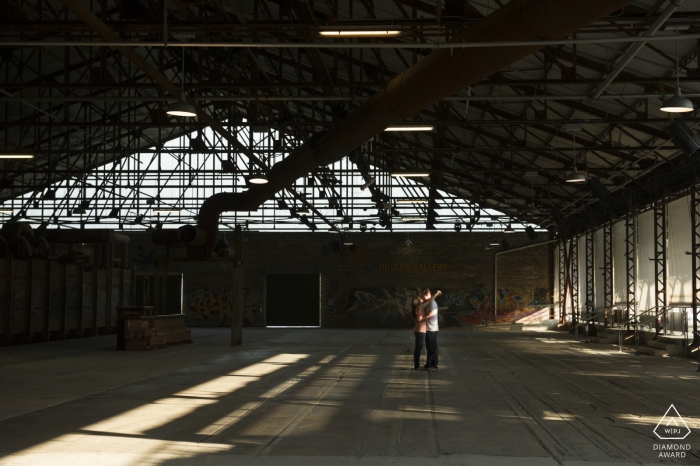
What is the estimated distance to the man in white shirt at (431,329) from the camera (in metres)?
16.0

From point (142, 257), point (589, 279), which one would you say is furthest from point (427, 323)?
point (142, 257)

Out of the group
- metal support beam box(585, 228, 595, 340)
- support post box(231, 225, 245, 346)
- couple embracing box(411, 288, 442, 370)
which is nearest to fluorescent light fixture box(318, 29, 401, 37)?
couple embracing box(411, 288, 442, 370)

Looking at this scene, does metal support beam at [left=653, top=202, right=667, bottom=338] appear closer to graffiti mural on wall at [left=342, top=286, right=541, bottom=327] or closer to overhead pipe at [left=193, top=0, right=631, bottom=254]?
overhead pipe at [left=193, top=0, right=631, bottom=254]

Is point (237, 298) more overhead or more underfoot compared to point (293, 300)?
more overhead

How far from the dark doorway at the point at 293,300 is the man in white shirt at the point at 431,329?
28.1 m

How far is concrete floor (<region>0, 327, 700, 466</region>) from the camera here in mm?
7555

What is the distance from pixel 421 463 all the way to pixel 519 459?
3.28 feet

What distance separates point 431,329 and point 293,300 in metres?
29.0

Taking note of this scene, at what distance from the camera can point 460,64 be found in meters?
10.1

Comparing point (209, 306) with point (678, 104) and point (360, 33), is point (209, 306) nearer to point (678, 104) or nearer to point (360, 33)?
point (360, 33)

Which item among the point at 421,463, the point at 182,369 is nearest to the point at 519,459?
the point at 421,463

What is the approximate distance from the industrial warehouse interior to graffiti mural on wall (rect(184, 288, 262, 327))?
6.6 inches

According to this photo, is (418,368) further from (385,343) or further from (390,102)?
(385,343)

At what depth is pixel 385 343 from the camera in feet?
88.2
